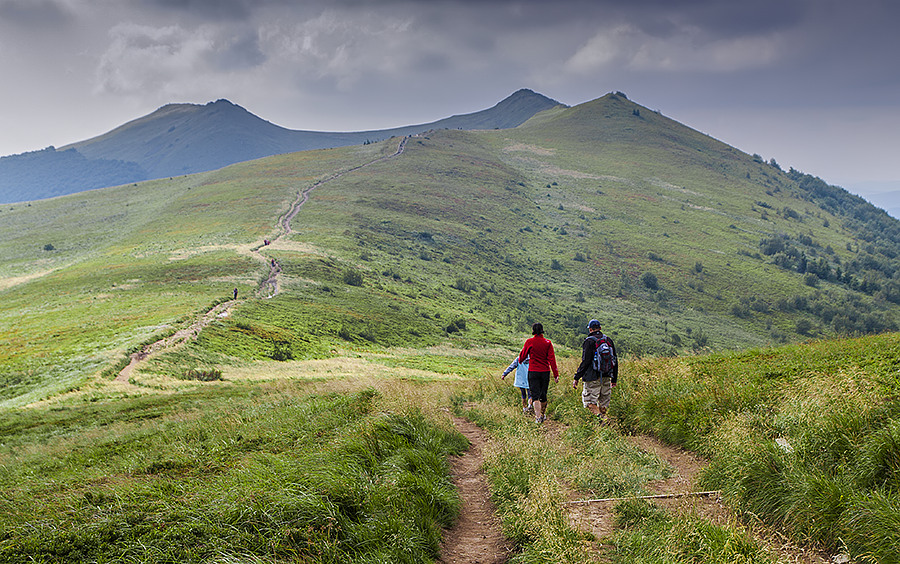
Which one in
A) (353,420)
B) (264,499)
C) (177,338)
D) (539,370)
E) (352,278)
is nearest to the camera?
(264,499)

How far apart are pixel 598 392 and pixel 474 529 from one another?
6.26 meters

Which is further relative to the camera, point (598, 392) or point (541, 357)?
point (541, 357)

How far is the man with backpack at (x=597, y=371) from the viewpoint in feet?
39.9

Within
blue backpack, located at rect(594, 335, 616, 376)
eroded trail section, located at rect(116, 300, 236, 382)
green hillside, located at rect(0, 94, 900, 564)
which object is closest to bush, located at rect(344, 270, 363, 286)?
green hillside, located at rect(0, 94, 900, 564)

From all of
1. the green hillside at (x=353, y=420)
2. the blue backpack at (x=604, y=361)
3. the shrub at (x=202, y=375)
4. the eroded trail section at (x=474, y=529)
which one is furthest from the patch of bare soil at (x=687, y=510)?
the shrub at (x=202, y=375)

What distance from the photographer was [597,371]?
479 inches

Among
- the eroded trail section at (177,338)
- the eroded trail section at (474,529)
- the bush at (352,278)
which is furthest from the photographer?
the bush at (352,278)

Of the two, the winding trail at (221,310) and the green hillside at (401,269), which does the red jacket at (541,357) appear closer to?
the winding trail at (221,310)

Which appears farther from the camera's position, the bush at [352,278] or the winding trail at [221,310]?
the bush at [352,278]

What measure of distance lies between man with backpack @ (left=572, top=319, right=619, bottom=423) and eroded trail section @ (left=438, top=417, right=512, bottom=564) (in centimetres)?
379

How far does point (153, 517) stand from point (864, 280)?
593 feet

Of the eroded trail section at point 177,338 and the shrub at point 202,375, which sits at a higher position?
the eroded trail section at point 177,338

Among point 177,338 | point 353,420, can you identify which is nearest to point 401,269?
point 177,338

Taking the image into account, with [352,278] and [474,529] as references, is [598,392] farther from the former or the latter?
[352,278]
